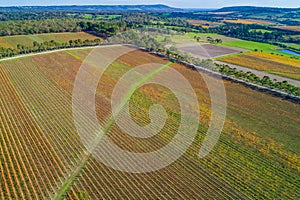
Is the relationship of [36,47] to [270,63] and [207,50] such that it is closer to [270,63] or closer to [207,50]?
[207,50]

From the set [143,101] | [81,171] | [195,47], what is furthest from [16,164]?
[195,47]

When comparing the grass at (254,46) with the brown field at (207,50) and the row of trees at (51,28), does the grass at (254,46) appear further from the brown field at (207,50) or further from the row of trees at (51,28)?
the row of trees at (51,28)

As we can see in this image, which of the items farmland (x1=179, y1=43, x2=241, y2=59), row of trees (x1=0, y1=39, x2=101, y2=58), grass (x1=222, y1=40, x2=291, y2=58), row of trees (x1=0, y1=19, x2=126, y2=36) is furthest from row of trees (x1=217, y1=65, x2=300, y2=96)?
row of trees (x1=0, y1=19, x2=126, y2=36)

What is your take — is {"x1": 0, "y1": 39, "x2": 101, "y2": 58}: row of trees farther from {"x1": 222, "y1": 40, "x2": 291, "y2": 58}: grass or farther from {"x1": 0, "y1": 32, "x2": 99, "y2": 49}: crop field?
{"x1": 222, "y1": 40, "x2": 291, "y2": 58}: grass

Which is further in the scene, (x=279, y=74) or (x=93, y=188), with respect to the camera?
(x=279, y=74)

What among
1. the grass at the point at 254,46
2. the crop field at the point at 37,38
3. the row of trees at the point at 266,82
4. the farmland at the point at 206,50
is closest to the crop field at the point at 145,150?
the row of trees at the point at 266,82

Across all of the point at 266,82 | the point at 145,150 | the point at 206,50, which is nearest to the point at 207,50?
the point at 206,50

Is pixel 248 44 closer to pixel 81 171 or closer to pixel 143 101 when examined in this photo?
pixel 143 101
